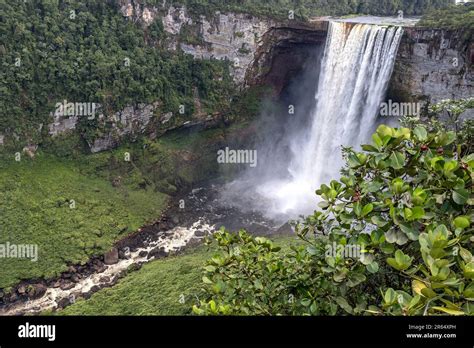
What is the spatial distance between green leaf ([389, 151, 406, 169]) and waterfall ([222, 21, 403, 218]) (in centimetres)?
2000

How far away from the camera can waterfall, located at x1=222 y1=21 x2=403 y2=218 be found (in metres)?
22.1

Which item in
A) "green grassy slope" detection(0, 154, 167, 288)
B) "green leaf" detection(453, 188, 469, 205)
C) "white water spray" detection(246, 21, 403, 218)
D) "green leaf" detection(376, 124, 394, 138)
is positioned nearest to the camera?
"green leaf" detection(453, 188, 469, 205)

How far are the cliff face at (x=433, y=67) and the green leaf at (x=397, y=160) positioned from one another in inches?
742

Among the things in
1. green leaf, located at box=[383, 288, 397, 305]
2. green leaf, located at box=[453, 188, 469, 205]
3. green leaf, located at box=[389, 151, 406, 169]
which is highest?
green leaf, located at box=[389, 151, 406, 169]

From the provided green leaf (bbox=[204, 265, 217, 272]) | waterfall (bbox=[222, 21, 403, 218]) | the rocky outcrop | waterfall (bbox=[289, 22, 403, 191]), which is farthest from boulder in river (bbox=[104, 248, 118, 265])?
green leaf (bbox=[204, 265, 217, 272])

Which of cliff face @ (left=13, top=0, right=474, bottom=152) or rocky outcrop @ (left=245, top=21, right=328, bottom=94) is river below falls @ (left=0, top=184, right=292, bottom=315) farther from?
rocky outcrop @ (left=245, top=21, right=328, bottom=94)

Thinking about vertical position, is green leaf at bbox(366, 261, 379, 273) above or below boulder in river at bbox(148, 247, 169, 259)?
above

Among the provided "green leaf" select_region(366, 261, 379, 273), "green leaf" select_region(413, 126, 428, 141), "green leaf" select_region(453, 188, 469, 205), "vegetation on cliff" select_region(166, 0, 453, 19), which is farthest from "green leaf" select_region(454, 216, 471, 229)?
"vegetation on cliff" select_region(166, 0, 453, 19)

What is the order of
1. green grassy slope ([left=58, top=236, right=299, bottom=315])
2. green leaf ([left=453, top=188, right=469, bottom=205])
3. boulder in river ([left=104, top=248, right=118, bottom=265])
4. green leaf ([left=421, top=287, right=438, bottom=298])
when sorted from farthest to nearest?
boulder in river ([left=104, top=248, right=118, bottom=265]) → green grassy slope ([left=58, top=236, right=299, bottom=315]) → green leaf ([left=453, top=188, right=469, bottom=205]) → green leaf ([left=421, top=287, right=438, bottom=298])

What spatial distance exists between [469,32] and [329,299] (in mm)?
19725

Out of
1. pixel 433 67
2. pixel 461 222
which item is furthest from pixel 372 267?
pixel 433 67

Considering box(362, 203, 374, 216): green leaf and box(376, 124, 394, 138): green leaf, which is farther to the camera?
box(376, 124, 394, 138): green leaf

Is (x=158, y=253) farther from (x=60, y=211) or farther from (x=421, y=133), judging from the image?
(x=421, y=133)
